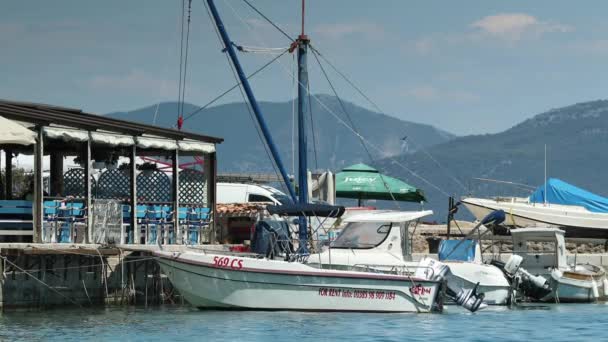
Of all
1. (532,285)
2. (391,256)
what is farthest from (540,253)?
(391,256)

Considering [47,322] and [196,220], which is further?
[196,220]

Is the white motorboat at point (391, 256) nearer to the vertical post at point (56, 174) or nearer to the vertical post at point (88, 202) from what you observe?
the vertical post at point (88, 202)

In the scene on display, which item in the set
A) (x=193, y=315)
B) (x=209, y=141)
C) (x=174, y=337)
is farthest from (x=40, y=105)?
(x=174, y=337)

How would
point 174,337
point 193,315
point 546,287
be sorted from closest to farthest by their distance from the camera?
point 174,337, point 193,315, point 546,287

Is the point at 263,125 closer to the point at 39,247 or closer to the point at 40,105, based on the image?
the point at 40,105

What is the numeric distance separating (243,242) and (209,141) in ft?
11.0

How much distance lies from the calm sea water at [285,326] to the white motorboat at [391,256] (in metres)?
1.49

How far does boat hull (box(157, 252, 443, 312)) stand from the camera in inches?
1273

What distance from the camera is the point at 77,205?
35.8 meters

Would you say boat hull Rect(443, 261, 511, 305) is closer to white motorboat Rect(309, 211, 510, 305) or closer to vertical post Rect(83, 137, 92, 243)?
white motorboat Rect(309, 211, 510, 305)

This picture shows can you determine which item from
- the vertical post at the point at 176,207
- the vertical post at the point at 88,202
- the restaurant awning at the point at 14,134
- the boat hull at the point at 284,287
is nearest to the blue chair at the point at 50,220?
the vertical post at the point at 88,202

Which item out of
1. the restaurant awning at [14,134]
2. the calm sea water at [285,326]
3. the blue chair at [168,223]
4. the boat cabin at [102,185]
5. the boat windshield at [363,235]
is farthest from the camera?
the blue chair at [168,223]

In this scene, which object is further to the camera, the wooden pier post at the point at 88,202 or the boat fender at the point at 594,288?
the boat fender at the point at 594,288

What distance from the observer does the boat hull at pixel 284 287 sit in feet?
106
